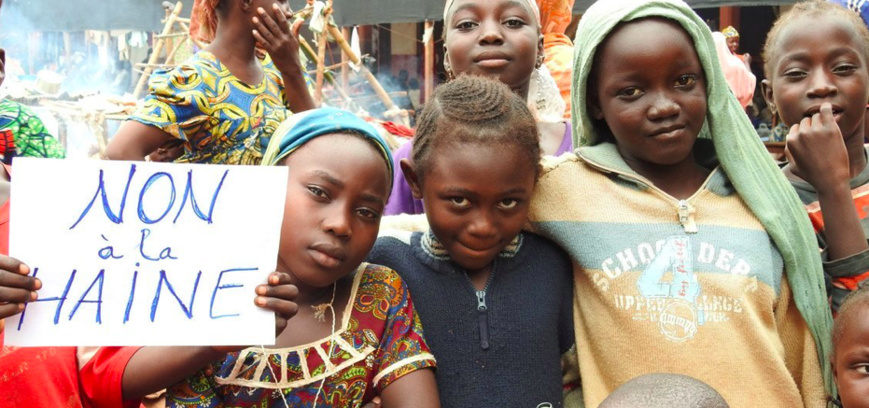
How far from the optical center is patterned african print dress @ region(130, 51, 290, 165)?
2834mm

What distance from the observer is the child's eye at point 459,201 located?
194 cm

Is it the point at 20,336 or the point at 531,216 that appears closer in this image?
the point at 20,336

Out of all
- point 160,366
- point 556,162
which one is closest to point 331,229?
point 160,366

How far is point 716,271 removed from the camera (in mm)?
2004

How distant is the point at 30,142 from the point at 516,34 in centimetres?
196

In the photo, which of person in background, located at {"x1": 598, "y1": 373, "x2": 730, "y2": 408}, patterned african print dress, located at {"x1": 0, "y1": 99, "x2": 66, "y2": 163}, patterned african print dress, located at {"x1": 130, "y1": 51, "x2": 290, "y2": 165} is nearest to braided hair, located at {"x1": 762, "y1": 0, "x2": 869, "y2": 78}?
person in background, located at {"x1": 598, "y1": 373, "x2": 730, "y2": 408}

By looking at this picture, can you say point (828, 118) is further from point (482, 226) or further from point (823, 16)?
point (482, 226)

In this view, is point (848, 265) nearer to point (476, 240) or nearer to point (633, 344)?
point (633, 344)

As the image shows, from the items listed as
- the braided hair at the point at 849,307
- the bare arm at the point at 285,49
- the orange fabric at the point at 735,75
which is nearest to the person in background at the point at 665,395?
the braided hair at the point at 849,307

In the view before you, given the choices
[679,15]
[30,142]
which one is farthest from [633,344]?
[30,142]

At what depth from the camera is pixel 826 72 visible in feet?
7.98

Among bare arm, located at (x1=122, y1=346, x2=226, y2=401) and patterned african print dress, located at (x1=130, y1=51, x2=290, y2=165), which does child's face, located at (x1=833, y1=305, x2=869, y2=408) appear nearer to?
bare arm, located at (x1=122, y1=346, x2=226, y2=401)

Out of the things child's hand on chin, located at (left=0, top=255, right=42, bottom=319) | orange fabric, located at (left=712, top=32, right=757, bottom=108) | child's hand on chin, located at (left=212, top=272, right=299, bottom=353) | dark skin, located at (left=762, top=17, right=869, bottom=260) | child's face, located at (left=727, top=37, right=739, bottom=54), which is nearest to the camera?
child's hand on chin, located at (left=0, top=255, right=42, bottom=319)

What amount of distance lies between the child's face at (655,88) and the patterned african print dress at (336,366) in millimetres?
764
